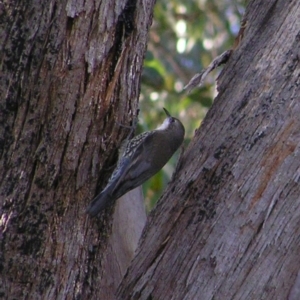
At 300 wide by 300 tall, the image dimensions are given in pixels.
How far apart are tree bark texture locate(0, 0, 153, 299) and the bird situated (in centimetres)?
18

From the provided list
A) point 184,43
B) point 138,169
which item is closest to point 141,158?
point 138,169

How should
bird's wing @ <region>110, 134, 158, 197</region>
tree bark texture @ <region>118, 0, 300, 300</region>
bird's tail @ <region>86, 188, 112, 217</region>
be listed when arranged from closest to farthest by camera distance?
tree bark texture @ <region>118, 0, 300, 300</region>
bird's tail @ <region>86, 188, 112, 217</region>
bird's wing @ <region>110, 134, 158, 197</region>

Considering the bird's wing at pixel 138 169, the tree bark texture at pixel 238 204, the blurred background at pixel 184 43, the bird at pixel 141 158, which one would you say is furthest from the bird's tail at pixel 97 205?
the blurred background at pixel 184 43

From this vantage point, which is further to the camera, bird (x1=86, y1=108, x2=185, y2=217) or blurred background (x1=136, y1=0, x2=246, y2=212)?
→ blurred background (x1=136, y1=0, x2=246, y2=212)

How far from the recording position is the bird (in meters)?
3.06

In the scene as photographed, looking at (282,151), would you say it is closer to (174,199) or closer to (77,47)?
(174,199)

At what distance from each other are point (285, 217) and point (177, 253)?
1.31ft

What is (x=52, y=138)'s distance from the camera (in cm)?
262

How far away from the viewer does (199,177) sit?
106 inches

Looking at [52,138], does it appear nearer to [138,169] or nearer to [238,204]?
[238,204]

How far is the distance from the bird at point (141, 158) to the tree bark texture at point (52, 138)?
181 millimetres

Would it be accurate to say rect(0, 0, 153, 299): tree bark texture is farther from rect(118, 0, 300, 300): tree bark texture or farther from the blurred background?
the blurred background

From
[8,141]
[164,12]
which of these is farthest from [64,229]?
[164,12]

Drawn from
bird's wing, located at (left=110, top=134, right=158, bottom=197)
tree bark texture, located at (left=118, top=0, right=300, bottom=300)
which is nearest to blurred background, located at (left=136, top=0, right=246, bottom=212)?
bird's wing, located at (left=110, top=134, right=158, bottom=197)
